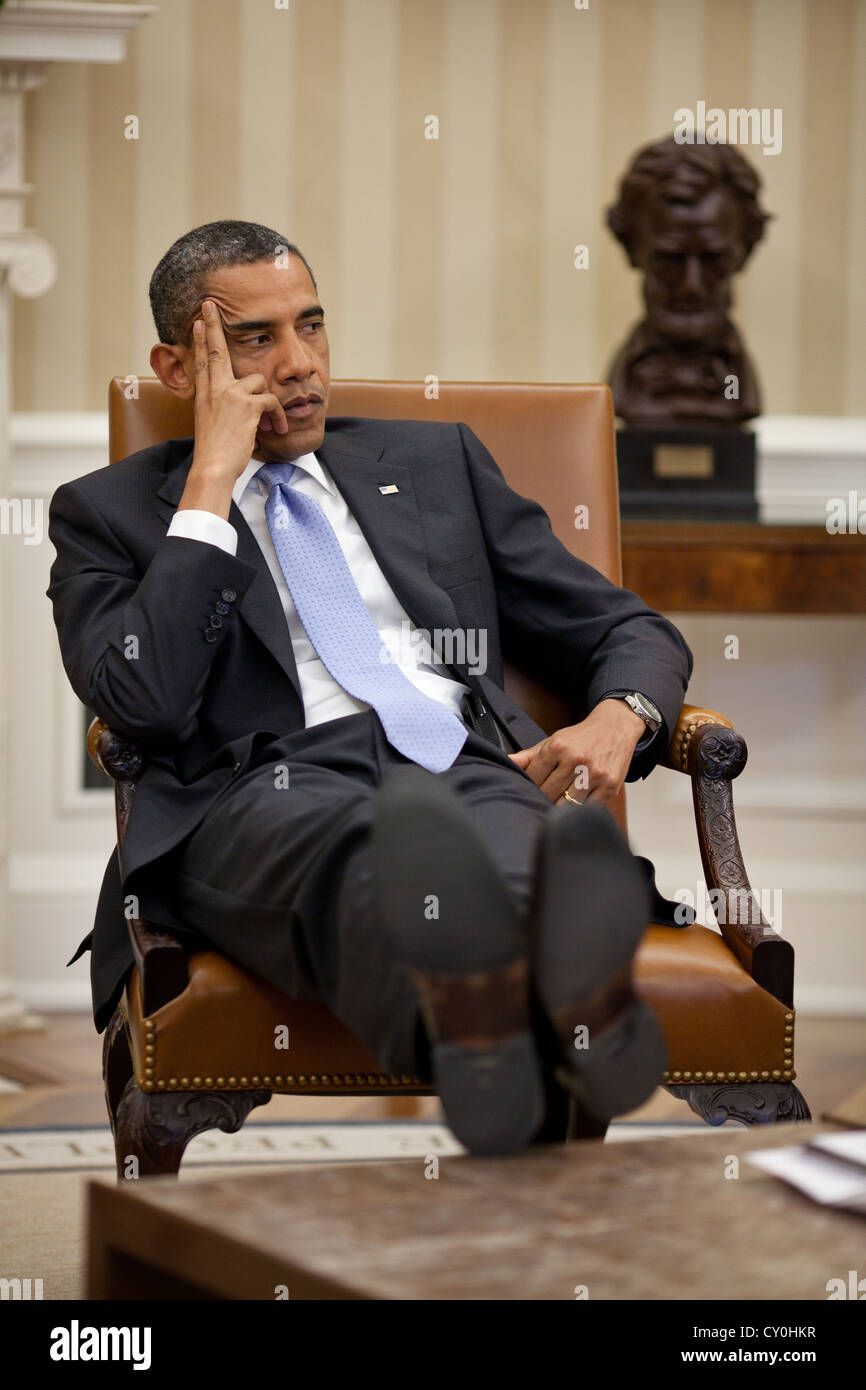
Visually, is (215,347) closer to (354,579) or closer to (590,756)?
(354,579)

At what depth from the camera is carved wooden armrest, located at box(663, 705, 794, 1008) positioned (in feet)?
5.50

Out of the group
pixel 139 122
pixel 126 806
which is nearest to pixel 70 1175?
pixel 126 806

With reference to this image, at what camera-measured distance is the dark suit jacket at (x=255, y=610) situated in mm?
1761

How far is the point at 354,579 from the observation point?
78.1 inches

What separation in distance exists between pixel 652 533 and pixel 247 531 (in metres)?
1.12

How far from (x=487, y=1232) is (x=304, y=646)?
1011 millimetres

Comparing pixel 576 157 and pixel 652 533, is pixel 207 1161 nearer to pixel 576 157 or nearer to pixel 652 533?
pixel 652 533

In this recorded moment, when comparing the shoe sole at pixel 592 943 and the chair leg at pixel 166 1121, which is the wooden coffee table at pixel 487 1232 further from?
the chair leg at pixel 166 1121

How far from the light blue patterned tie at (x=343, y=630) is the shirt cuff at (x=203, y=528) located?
5.0 inches

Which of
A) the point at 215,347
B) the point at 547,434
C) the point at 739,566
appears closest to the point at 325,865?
the point at 215,347

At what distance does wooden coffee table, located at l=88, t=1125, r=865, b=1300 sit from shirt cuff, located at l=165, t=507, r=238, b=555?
864 millimetres

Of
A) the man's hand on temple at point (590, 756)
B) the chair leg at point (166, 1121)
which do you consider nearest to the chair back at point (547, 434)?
the man's hand on temple at point (590, 756)

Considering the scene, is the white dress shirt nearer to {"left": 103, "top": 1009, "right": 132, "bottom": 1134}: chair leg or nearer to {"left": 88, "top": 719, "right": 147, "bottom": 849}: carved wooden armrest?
{"left": 88, "top": 719, "right": 147, "bottom": 849}: carved wooden armrest

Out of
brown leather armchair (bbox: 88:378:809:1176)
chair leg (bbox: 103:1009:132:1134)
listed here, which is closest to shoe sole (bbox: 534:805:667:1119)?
brown leather armchair (bbox: 88:378:809:1176)
